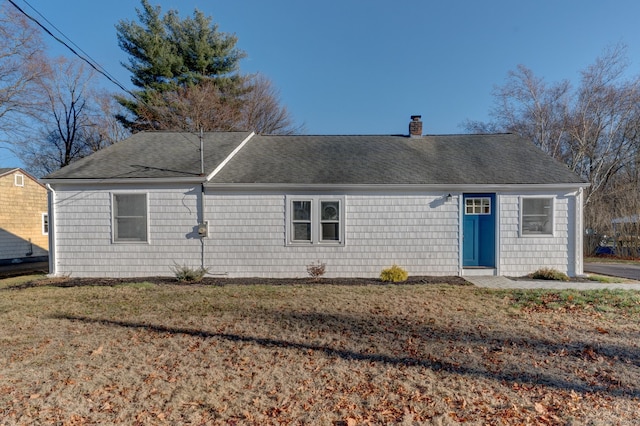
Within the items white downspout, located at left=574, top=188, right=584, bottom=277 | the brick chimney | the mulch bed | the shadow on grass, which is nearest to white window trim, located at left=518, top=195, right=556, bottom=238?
white downspout, located at left=574, top=188, right=584, bottom=277

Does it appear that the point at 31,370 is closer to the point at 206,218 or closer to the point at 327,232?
the point at 206,218

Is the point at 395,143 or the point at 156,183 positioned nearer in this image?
the point at 156,183

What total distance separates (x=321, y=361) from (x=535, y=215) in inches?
331

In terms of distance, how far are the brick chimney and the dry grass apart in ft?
24.1

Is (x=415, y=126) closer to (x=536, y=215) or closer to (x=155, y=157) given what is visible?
(x=536, y=215)

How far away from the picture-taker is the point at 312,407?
3180 mm

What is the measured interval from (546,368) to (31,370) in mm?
5647

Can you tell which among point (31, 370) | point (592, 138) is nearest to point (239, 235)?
point (31, 370)

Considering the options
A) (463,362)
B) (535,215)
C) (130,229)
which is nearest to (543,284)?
(535,215)

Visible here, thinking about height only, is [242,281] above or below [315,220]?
below

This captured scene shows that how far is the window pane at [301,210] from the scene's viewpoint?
1003 centimetres

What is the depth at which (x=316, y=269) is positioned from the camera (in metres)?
9.73

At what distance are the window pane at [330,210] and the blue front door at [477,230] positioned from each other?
11.8 feet

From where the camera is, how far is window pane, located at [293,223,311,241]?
10039 millimetres
